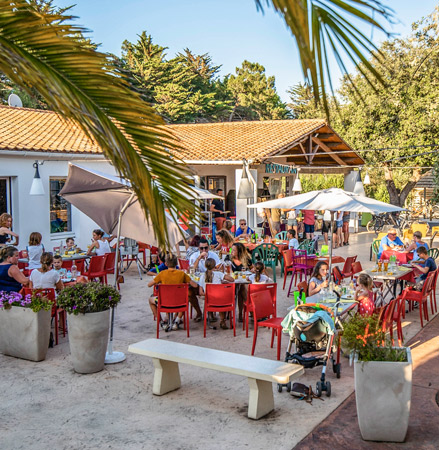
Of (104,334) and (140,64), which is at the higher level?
(140,64)

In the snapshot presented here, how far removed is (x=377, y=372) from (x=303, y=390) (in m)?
1.35

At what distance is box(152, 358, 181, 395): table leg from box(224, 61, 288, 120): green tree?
41207 mm

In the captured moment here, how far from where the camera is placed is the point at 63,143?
54.0ft

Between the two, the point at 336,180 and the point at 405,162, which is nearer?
the point at 405,162

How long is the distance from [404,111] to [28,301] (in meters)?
21.4

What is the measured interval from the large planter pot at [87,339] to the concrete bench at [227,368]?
0.77 meters

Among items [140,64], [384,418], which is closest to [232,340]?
[384,418]

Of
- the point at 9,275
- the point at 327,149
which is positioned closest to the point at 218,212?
the point at 327,149

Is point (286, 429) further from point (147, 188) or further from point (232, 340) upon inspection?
point (147, 188)

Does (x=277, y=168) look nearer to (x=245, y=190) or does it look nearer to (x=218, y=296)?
(x=245, y=190)

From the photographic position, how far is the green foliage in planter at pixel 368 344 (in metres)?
5.04

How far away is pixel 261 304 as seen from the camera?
781 cm

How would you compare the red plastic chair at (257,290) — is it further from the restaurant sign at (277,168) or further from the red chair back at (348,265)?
the restaurant sign at (277,168)

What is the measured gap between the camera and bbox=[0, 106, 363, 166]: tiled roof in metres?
15.9
